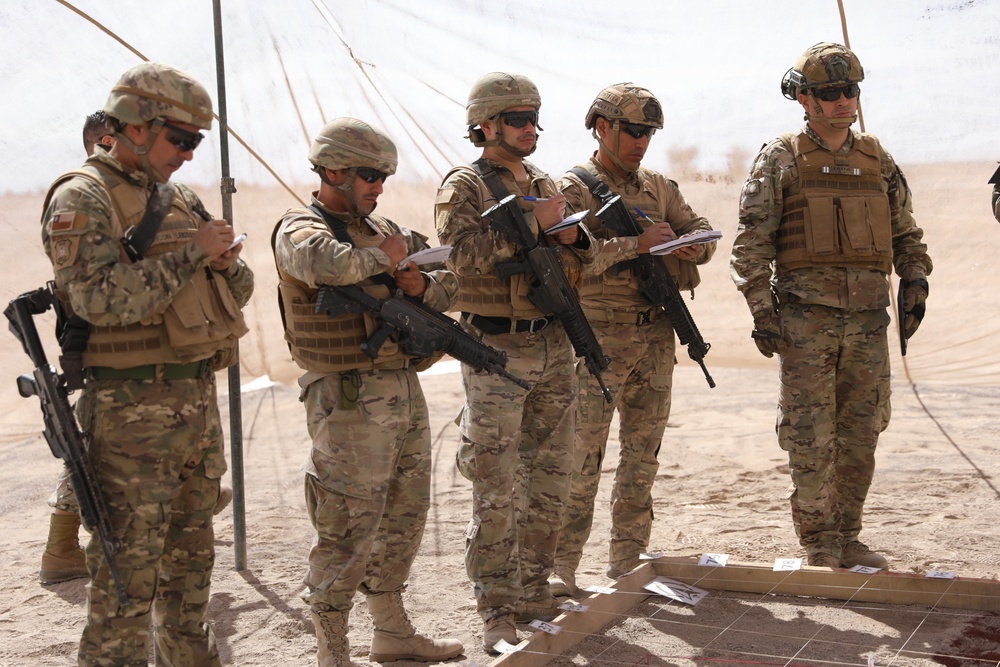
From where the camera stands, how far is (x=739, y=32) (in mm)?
7539

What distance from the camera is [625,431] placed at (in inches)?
179

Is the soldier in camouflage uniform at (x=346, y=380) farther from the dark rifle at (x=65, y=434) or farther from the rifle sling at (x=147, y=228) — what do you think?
the dark rifle at (x=65, y=434)

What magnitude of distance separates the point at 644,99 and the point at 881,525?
8.37ft

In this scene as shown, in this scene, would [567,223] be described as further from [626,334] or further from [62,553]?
[62,553]

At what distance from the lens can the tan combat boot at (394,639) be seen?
3678 millimetres

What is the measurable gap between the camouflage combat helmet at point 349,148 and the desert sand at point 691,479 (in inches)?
68.8

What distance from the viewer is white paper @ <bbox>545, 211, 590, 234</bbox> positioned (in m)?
3.72

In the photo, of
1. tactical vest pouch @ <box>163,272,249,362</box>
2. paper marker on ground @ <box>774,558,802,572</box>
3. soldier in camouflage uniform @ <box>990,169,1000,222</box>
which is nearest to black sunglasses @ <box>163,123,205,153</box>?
tactical vest pouch @ <box>163,272,249,362</box>

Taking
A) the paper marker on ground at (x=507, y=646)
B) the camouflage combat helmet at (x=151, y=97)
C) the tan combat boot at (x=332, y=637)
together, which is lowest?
the paper marker on ground at (x=507, y=646)

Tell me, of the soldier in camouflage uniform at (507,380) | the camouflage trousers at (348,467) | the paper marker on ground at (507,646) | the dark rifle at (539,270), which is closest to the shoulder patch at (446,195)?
the soldier in camouflage uniform at (507,380)

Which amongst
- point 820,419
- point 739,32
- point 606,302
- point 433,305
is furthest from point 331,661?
point 739,32

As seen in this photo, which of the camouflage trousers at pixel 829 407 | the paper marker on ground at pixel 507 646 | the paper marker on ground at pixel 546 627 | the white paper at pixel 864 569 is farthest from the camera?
the camouflage trousers at pixel 829 407

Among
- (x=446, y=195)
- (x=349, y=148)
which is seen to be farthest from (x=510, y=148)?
(x=349, y=148)

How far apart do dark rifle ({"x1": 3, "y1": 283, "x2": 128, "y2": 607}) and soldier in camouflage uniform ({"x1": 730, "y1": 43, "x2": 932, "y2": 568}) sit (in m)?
2.71
